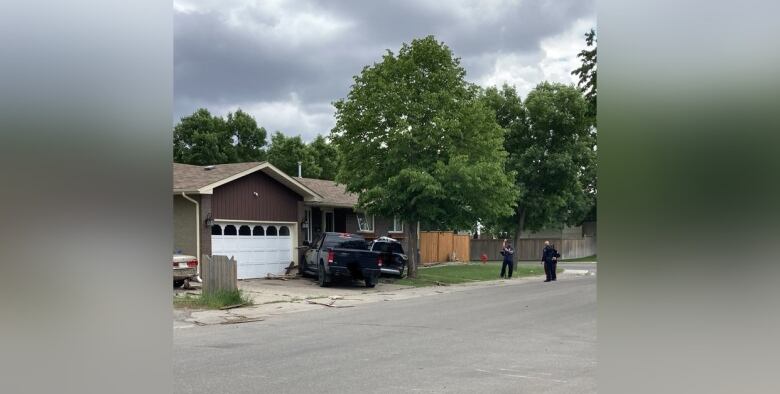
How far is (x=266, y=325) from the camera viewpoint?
12750mm

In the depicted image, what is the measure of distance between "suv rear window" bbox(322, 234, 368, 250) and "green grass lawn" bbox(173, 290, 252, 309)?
18.8 ft

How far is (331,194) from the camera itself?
3111 centimetres

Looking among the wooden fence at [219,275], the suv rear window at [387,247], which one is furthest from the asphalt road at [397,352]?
the suv rear window at [387,247]

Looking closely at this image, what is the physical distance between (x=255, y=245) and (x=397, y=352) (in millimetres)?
16248

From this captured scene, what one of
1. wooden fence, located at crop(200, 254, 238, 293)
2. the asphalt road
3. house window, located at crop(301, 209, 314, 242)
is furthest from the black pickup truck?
house window, located at crop(301, 209, 314, 242)

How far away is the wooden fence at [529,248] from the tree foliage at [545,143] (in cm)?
866

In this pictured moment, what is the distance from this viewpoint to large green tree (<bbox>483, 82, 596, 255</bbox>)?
35312 millimetres

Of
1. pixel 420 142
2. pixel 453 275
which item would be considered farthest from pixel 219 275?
pixel 453 275

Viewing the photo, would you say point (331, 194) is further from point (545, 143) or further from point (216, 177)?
point (545, 143)
